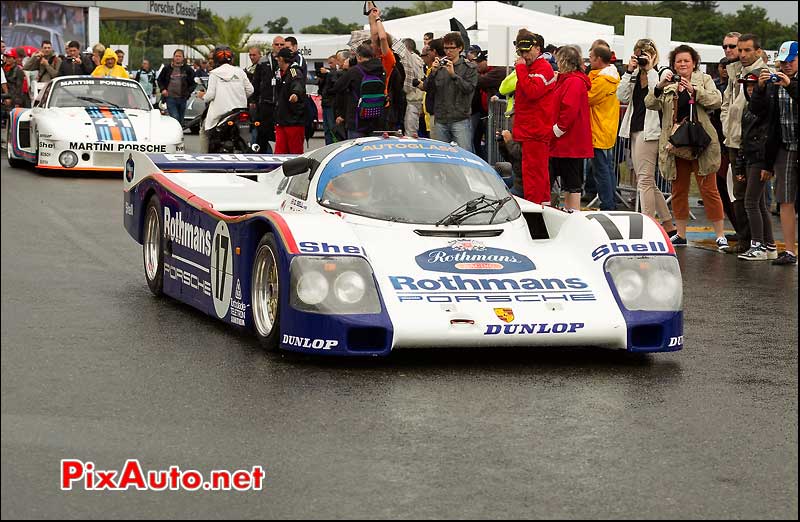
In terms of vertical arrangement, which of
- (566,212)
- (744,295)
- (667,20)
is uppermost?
(667,20)

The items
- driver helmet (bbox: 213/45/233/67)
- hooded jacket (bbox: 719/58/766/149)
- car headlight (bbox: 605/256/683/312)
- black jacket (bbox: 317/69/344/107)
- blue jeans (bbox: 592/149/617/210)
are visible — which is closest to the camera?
car headlight (bbox: 605/256/683/312)

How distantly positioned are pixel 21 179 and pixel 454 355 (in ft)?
40.0

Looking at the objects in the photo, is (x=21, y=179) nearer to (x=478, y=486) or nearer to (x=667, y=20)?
(x=667, y=20)

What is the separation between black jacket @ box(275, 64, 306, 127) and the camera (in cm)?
1786

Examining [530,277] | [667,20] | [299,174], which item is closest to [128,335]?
[299,174]

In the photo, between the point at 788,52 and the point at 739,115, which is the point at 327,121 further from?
the point at 788,52

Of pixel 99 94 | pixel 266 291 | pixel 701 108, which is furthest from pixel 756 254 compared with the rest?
pixel 99 94

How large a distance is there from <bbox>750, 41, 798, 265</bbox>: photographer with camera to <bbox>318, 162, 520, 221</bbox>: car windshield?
12.9 feet

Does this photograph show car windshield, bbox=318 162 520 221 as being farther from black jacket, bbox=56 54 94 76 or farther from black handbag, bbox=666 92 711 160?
black jacket, bbox=56 54 94 76

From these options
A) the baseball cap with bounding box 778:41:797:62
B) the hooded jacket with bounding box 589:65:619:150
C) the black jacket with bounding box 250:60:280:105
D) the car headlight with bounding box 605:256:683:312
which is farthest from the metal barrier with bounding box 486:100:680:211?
the car headlight with bounding box 605:256:683:312

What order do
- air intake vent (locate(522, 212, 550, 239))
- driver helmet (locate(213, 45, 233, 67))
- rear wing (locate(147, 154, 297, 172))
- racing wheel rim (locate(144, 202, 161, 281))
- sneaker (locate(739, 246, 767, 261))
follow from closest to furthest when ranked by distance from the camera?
air intake vent (locate(522, 212, 550, 239)), racing wheel rim (locate(144, 202, 161, 281)), rear wing (locate(147, 154, 297, 172)), sneaker (locate(739, 246, 767, 261)), driver helmet (locate(213, 45, 233, 67))

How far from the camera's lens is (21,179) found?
18.9 metres

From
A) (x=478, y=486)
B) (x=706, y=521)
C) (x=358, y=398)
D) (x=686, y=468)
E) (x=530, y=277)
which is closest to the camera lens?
(x=706, y=521)

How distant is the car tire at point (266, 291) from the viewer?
25.9 feet
